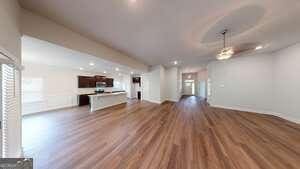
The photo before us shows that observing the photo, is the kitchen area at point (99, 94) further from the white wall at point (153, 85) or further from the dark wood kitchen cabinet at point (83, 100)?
the white wall at point (153, 85)

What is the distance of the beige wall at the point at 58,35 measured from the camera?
2303mm

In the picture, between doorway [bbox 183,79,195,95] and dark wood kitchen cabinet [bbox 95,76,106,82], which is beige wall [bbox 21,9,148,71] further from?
doorway [bbox 183,79,195,95]

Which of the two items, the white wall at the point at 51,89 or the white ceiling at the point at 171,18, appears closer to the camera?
the white ceiling at the point at 171,18

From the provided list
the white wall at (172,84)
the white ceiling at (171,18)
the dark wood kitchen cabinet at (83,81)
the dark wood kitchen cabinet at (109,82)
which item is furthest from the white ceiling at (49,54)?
the white wall at (172,84)

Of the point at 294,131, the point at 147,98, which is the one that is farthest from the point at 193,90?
the point at 294,131

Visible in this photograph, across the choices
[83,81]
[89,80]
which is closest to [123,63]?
[83,81]

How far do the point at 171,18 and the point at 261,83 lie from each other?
634 cm

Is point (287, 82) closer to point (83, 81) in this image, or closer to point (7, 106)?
point (7, 106)

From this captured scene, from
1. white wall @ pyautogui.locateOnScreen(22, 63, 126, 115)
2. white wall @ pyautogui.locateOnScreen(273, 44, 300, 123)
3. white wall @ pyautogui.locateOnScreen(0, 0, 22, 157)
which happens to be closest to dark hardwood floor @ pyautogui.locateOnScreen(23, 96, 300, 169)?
white wall @ pyautogui.locateOnScreen(0, 0, 22, 157)

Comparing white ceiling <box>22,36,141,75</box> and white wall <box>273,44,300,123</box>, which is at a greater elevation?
white ceiling <box>22,36,141,75</box>

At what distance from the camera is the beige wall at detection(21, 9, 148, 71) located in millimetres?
2303

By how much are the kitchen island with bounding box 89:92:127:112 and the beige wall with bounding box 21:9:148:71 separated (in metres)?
3.42

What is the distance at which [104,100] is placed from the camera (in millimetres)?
7602

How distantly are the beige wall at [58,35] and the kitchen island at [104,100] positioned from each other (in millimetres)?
3416
